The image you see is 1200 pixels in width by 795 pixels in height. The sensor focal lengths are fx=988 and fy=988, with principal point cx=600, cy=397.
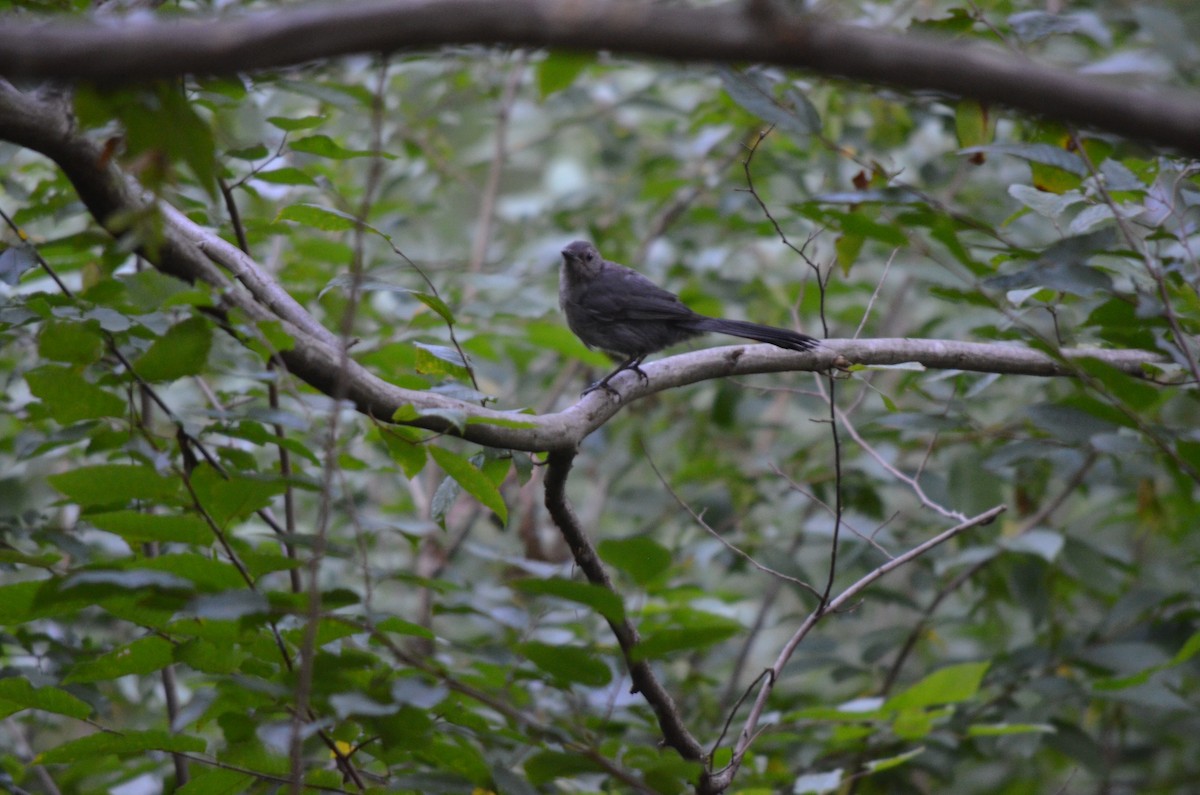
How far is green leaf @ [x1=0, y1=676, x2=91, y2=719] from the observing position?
190 centimetres

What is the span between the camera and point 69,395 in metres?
2.00

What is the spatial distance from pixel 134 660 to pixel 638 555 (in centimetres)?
100

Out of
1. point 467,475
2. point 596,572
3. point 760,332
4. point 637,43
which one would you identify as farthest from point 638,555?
point 760,332

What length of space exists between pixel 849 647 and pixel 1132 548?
71.9 inches

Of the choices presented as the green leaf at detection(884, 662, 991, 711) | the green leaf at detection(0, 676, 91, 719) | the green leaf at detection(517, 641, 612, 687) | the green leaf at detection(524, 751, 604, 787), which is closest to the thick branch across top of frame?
the green leaf at detection(517, 641, 612, 687)

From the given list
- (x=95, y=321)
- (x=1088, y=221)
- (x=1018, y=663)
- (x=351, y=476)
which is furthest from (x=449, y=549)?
(x=1088, y=221)

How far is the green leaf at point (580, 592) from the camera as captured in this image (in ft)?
4.64

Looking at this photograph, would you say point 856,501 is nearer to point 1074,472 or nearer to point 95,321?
point 1074,472

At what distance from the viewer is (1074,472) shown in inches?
168

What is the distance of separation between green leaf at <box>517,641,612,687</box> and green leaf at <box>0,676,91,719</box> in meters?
0.98

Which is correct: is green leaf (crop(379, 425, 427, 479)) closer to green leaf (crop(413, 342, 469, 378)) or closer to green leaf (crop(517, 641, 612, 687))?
green leaf (crop(413, 342, 469, 378))

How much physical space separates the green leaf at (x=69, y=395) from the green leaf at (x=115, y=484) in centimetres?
28

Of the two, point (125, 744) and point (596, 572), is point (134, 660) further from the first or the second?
point (596, 572)

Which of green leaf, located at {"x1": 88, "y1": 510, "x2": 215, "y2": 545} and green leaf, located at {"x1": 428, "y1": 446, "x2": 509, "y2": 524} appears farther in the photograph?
green leaf, located at {"x1": 428, "y1": 446, "x2": 509, "y2": 524}
